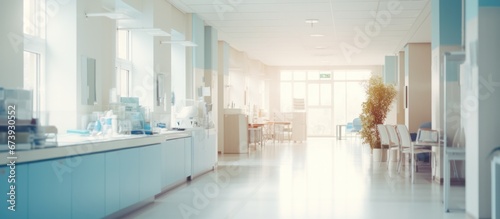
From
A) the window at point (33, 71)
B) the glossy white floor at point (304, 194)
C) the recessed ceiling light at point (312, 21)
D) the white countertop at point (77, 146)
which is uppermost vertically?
the recessed ceiling light at point (312, 21)

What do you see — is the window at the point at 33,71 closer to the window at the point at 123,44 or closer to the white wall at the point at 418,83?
the window at the point at 123,44

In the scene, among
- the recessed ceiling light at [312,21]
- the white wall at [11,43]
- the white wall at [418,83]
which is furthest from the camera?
the white wall at [418,83]

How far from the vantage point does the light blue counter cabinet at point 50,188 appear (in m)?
3.91

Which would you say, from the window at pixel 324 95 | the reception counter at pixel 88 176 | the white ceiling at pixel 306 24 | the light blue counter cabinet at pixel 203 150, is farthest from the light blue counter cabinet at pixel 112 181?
the window at pixel 324 95

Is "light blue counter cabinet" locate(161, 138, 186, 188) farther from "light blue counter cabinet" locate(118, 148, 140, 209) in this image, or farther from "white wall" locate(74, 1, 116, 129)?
"light blue counter cabinet" locate(118, 148, 140, 209)

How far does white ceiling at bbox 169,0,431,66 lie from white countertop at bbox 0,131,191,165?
3.94m

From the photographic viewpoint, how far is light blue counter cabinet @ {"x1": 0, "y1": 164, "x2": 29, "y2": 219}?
357 centimetres

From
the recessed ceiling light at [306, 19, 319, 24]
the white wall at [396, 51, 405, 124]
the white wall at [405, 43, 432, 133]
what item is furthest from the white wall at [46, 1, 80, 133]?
the white wall at [396, 51, 405, 124]

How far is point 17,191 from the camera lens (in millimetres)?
3730

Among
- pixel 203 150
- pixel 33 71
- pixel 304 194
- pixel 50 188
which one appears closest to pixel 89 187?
pixel 50 188

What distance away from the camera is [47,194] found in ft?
13.4

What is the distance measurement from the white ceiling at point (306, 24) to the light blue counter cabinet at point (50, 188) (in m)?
5.53

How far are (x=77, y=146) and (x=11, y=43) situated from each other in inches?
48.1

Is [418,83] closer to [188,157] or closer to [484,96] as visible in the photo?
[188,157]
